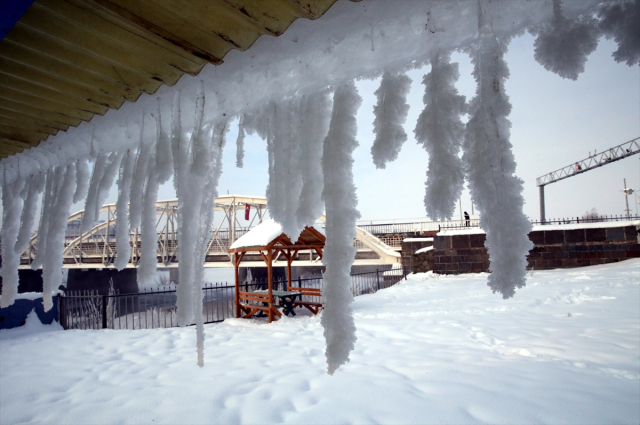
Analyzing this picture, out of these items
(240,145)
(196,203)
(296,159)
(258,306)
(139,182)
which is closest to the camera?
(296,159)

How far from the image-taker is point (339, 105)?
149cm

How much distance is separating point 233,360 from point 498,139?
4.66 m

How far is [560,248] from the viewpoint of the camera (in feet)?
33.4

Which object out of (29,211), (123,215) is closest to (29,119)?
(123,215)

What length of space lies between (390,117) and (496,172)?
0.49 metres

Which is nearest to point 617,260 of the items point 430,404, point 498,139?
point 430,404

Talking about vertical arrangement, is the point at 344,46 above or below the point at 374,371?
above

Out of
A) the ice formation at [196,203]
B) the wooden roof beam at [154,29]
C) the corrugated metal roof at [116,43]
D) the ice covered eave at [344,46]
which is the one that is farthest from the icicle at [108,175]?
the wooden roof beam at [154,29]

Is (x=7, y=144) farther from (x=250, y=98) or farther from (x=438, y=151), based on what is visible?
(x=438, y=151)

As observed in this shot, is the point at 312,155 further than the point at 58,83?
No

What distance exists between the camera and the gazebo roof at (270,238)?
8.34 meters

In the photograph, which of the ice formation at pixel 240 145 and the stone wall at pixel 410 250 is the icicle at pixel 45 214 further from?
the stone wall at pixel 410 250

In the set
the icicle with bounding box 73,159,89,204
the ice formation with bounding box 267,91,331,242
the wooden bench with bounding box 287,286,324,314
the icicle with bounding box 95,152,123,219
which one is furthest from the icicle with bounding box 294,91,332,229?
the wooden bench with bounding box 287,286,324,314

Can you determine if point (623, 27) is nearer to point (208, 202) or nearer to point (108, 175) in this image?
point (208, 202)
